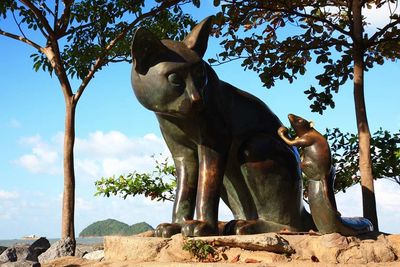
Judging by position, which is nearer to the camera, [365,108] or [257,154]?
[257,154]

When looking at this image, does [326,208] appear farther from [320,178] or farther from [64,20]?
[64,20]

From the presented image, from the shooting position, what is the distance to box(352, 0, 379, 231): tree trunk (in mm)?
5750

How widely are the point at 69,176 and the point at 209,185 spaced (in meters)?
5.11

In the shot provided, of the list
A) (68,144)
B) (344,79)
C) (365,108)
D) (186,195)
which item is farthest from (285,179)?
(68,144)

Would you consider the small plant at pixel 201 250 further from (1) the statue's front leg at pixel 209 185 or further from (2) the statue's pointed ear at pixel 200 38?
(2) the statue's pointed ear at pixel 200 38

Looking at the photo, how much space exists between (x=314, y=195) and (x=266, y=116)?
742 mm

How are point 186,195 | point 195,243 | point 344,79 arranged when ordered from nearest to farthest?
1. point 195,243
2. point 186,195
3. point 344,79

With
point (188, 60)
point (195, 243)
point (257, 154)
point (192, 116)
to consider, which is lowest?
point (195, 243)

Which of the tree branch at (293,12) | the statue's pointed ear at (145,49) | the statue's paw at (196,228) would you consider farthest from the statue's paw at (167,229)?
the tree branch at (293,12)

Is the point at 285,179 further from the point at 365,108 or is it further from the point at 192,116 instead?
the point at 365,108

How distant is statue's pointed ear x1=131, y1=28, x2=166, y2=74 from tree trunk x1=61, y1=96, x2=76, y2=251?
5.11 metres

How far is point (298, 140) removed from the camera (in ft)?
11.8

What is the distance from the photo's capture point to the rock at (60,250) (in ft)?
23.7

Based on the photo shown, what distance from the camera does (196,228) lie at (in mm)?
3412
